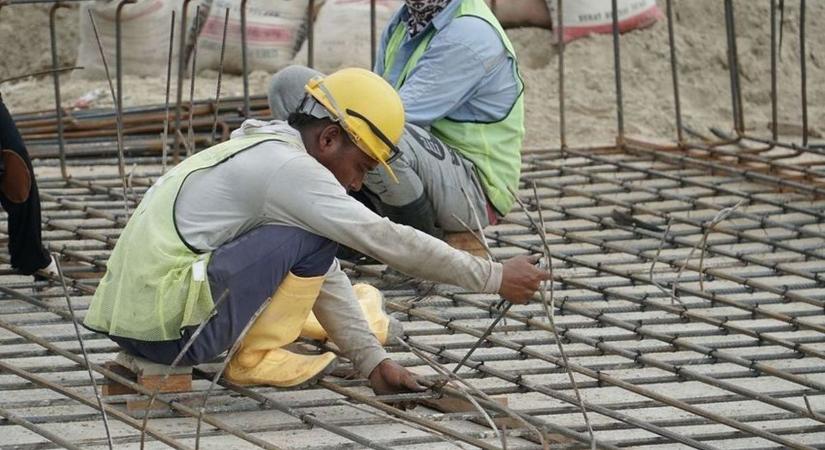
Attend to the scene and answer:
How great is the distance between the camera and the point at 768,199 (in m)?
6.34

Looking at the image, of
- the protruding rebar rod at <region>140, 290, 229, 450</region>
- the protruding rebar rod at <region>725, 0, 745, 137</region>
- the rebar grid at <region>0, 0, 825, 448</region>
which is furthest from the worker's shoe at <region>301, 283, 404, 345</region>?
the protruding rebar rod at <region>725, 0, 745, 137</region>

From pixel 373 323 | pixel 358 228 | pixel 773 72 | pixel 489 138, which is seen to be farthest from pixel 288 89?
pixel 773 72

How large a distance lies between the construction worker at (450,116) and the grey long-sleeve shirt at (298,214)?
1232mm

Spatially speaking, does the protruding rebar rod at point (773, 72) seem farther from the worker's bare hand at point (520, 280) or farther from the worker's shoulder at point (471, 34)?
the worker's bare hand at point (520, 280)

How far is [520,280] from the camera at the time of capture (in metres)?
3.69

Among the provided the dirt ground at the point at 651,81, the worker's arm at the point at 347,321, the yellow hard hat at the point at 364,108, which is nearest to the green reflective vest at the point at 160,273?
the yellow hard hat at the point at 364,108

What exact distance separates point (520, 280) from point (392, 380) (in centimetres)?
45

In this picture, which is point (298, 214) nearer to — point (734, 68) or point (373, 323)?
point (373, 323)

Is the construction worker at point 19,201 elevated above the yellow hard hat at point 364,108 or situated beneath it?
situated beneath

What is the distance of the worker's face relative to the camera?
3797mm

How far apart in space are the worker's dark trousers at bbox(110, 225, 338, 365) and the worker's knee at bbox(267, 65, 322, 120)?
128 cm

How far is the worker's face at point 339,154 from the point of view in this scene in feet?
12.5

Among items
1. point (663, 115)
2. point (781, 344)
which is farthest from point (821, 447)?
point (663, 115)

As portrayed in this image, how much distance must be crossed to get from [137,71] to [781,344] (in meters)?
4.59
